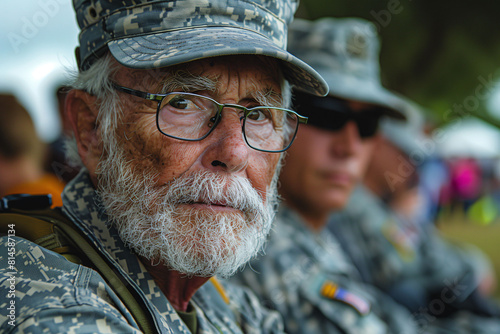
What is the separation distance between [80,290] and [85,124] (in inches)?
28.1

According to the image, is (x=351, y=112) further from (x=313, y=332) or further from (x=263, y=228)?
(x=263, y=228)

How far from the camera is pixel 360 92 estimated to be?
314 cm

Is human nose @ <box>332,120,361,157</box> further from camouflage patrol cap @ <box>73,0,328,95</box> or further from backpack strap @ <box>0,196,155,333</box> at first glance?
backpack strap @ <box>0,196,155,333</box>

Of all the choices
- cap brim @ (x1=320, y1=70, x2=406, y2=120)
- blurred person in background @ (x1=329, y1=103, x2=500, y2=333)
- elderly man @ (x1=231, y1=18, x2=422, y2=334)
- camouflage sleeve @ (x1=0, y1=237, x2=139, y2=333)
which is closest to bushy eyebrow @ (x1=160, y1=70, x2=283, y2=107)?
camouflage sleeve @ (x1=0, y1=237, x2=139, y2=333)

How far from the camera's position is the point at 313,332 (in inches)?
102

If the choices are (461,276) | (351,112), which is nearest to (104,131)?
(351,112)

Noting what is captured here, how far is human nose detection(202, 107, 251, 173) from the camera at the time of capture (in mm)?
1396

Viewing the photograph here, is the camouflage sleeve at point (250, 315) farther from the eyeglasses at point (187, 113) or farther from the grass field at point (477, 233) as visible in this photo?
the grass field at point (477, 233)

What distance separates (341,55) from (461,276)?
9.17 ft

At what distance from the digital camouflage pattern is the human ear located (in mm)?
2979

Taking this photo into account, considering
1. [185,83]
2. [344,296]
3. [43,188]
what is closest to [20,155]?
[43,188]

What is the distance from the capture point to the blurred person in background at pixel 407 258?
13.7 ft

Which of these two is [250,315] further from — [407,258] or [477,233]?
[477,233]

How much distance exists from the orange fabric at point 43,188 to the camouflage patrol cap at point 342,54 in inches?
76.4
